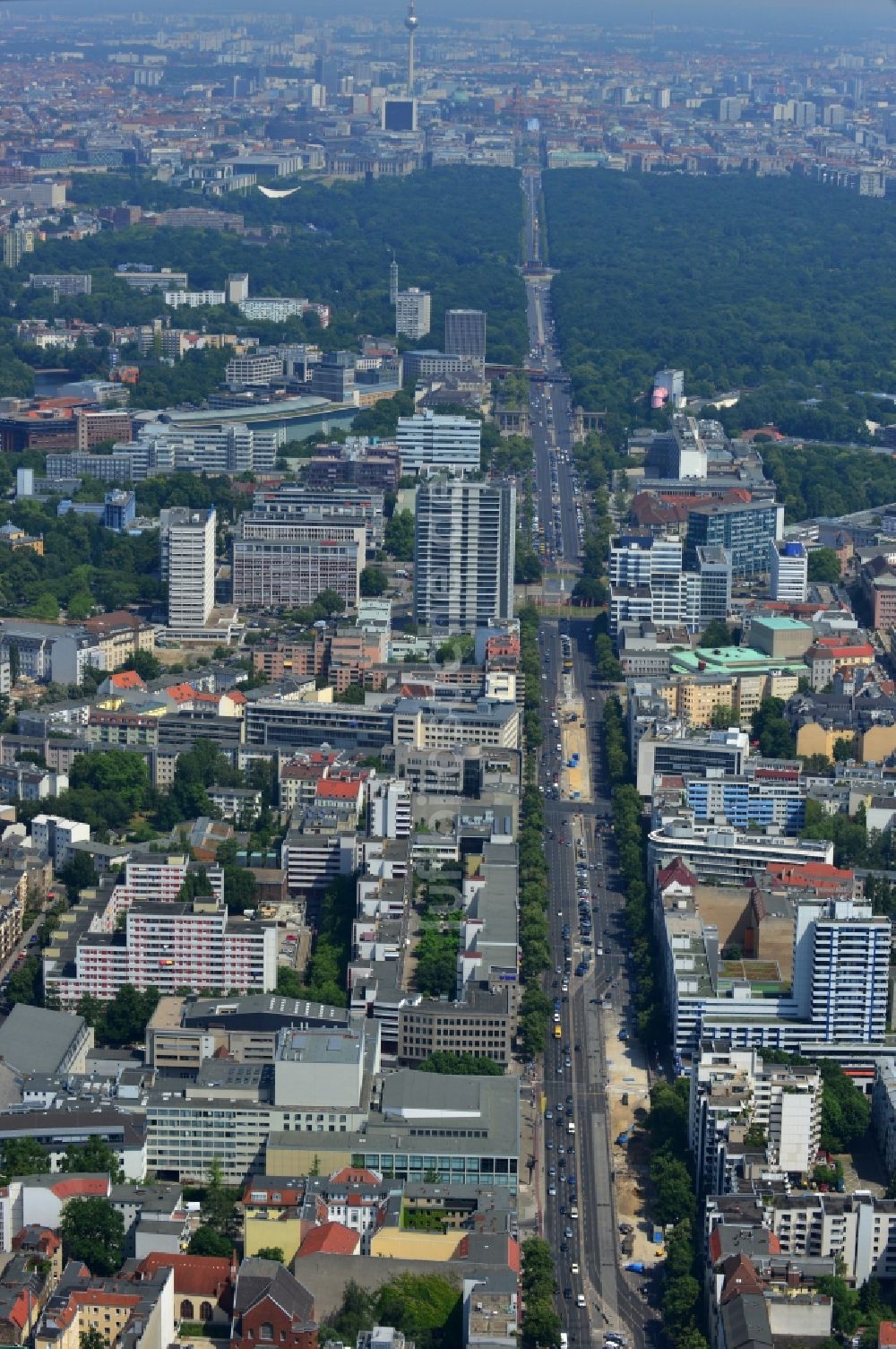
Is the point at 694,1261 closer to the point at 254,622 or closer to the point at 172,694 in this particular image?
the point at 172,694

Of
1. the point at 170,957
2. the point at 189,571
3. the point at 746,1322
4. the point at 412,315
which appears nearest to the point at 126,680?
the point at 189,571

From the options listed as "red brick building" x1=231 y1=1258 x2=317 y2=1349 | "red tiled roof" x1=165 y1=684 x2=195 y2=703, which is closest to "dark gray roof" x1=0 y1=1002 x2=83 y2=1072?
"red brick building" x1=231 y1=1258 x2=317 y2=1349

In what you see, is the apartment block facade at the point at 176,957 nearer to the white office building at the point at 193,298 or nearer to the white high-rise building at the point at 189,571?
the white high-rise building at the point at 189,571

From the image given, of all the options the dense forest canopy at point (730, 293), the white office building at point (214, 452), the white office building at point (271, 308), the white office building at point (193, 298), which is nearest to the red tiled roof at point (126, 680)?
the white office building at point (214, 452)

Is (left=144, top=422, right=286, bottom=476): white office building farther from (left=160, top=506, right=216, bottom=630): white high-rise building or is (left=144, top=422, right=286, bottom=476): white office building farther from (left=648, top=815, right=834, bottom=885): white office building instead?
(left=648, top=815, right=834, bottom=885): white office building

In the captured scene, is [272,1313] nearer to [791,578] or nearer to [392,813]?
[392,813]
